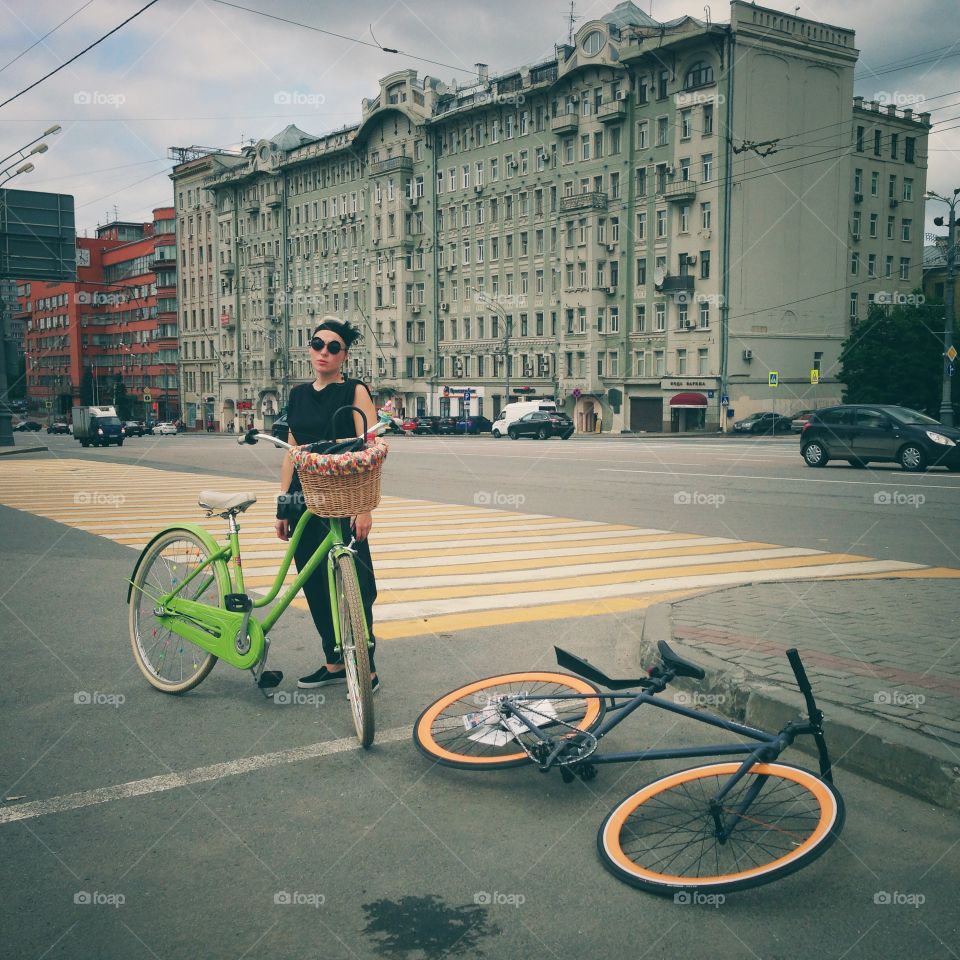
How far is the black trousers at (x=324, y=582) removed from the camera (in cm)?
502

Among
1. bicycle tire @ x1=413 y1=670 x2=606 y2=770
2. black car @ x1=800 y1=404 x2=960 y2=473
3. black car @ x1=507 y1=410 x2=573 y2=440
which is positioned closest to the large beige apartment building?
black car @ x1=507 y1=410 x2=573 y2=440

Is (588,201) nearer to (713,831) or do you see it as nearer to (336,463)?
(336,463)

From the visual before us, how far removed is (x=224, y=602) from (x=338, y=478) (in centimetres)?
109

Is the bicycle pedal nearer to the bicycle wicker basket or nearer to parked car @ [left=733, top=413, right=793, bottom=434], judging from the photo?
the bicycle wicker basket

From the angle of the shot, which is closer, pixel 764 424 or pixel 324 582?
pixel 324 582

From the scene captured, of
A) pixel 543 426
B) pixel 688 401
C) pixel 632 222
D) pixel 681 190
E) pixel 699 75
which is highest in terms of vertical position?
pixel 699 75

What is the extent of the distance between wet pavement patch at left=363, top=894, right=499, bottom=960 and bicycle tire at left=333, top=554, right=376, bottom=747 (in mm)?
1318

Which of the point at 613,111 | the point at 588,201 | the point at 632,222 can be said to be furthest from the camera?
the point at 588,201

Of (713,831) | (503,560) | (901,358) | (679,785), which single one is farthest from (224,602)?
(901,358)

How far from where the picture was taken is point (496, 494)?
56.1 ft

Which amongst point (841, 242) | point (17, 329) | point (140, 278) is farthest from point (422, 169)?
point (140, 278)

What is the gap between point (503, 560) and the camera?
32.0 feet

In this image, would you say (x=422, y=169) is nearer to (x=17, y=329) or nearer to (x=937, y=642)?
(x=17, y=329)

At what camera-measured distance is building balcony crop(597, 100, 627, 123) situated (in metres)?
60.8
